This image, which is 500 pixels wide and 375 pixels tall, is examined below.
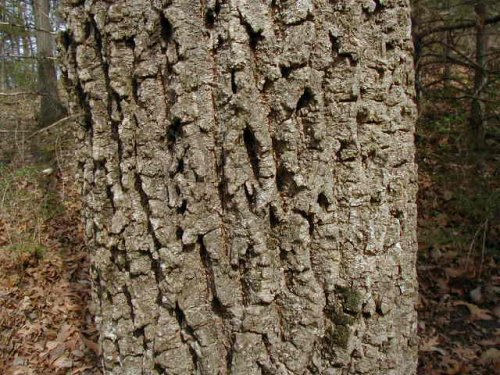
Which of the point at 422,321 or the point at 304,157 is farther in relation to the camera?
the point at 422,321

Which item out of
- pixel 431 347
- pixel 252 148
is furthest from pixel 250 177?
pixel 431 347

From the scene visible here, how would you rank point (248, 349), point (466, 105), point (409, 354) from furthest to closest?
point (466, 105) < point (409, 354) < point (248, 349)

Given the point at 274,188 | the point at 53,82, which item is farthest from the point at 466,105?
the point at 53,82

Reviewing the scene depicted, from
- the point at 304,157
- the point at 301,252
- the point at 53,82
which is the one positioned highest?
the point at 53,82

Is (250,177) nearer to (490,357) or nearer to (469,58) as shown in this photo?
(490,357)

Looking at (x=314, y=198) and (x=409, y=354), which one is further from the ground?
(x=314, y=198)

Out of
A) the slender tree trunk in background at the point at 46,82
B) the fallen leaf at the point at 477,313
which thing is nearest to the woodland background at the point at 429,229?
the fallen leaf at the point at 477,313

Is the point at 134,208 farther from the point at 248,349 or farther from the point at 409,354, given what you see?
the point at 409,354
